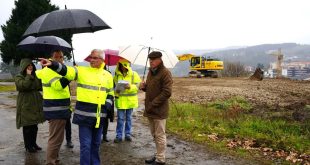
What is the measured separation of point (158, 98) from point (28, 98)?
2.56 meters

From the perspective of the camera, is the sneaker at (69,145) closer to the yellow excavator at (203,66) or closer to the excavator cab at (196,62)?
the yellow excavator at (203,66)

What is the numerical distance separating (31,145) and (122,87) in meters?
2.25

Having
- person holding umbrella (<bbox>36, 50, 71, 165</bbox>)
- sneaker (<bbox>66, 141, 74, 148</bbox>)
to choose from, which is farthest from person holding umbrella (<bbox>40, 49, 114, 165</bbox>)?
sneaker (<bbox>66, 141, 74, 148</bbox>)

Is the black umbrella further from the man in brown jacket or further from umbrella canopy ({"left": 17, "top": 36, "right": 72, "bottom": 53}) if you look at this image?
the man in brown jacket

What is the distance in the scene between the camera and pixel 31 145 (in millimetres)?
7746

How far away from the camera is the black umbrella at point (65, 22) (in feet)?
21.8

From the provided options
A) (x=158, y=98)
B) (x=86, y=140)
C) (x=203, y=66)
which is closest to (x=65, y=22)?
(x=158, y=98)

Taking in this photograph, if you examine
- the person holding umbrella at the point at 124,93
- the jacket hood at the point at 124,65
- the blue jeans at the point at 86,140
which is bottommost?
the blue jeans at the point at 86,140

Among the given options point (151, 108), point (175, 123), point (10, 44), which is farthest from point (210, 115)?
point (10, 44)

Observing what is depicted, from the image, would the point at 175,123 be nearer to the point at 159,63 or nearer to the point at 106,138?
the point at 106,138

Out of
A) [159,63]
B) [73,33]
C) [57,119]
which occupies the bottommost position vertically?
[57,119]

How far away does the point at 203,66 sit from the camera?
46.7 m

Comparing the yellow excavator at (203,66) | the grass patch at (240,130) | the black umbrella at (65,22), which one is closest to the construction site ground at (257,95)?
the grass patch at (240,130)

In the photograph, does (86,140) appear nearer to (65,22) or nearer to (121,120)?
(65,22)
